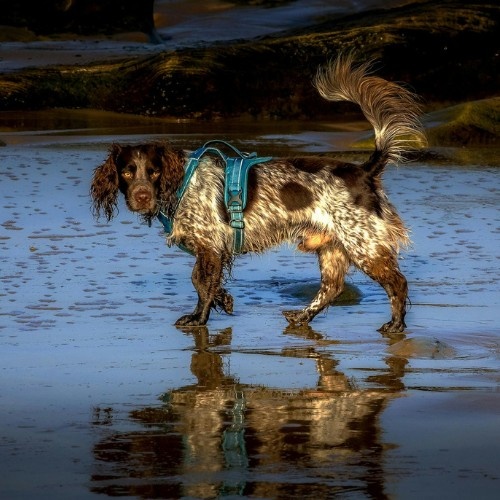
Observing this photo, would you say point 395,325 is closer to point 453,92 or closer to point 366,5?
point 453,92

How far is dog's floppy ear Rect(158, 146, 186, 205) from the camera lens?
25.3ft

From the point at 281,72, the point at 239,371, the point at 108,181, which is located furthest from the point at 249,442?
the point at 281,72

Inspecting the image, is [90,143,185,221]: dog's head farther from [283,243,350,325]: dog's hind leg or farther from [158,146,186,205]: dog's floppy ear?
[283,243,350,325]: dog's hind leg

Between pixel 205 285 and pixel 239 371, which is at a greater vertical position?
pixel 205 285

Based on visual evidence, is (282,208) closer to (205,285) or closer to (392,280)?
(205,285)

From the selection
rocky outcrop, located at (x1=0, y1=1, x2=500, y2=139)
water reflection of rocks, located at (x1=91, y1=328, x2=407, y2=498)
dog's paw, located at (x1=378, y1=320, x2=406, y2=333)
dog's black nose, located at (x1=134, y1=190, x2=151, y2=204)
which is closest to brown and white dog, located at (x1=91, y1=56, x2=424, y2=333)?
dog's black nose, located at (x1=134, y1=190, x2=151, y2=204)

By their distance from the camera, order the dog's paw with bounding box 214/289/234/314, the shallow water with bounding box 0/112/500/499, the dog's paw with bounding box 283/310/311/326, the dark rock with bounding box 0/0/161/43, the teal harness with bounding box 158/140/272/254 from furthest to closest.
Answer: the dark rock with bounding box 0/0/161/43, the teal harness with bounding box 158/140/272/254, the dog's paw with bounding box 214/289/234/314, the dog's paw with bounding box 283/310/311/326, the shallow water with bounding box 0/112/500/499

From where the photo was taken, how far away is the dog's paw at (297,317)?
7527 millimetres

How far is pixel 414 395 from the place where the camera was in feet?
19.1

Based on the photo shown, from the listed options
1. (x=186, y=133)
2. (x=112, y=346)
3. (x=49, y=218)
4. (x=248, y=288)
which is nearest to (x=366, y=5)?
(x=186, y=133)

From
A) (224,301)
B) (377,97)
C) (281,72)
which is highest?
(281,72)

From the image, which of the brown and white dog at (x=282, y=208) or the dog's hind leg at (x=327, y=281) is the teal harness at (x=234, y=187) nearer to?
the brown and white dog at (x=282, y=208)

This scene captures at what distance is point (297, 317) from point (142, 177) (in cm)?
116

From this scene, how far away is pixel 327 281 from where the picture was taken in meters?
7.86
